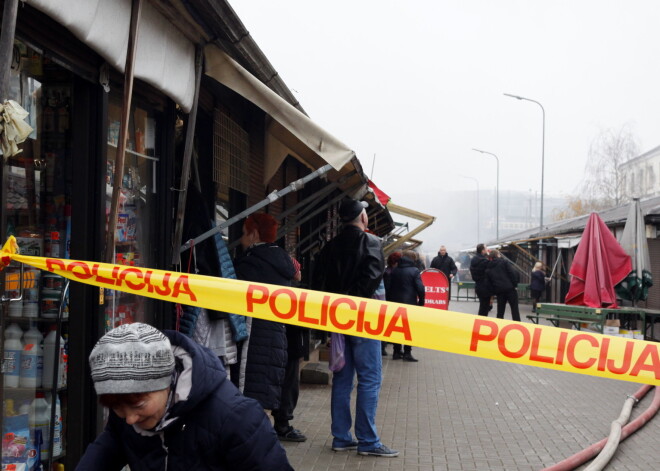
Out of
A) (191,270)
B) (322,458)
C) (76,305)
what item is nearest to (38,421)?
(76,305)

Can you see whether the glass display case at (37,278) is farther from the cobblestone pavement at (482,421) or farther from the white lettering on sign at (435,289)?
the white lettering on sign at (435,289)

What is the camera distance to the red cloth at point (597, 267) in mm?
14953

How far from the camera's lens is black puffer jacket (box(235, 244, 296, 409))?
6219mm

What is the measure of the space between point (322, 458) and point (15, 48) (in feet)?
13.5

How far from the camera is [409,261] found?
13.0 m

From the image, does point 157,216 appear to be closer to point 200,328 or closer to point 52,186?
point 200,328

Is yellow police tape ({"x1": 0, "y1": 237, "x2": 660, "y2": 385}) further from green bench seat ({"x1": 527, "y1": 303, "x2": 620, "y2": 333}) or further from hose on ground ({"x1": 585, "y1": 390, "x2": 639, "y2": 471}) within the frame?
green bench seat ({"x1": 527, "y1": 303, "x2": 620, "y2": 333})

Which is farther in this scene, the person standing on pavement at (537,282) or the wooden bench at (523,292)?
the wooden bench at (523,292)

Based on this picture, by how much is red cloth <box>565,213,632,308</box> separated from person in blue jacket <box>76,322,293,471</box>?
43.7 ft

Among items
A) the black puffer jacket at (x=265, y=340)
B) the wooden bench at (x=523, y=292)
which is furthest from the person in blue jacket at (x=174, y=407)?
the wooden bench at (x=523, y=292)

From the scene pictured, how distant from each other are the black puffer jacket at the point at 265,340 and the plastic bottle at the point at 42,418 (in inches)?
71.0

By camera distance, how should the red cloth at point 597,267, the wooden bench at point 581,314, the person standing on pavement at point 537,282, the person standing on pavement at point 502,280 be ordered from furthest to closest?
the person standing on pavement at point 537,282
the person standing on pavement at point 502,280
the red cloth at point 597,267
the wooden bench at point 581,314

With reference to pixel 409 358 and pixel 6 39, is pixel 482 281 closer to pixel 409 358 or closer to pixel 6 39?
pixel 409 358

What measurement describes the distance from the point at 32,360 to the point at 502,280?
14111 millimetres
